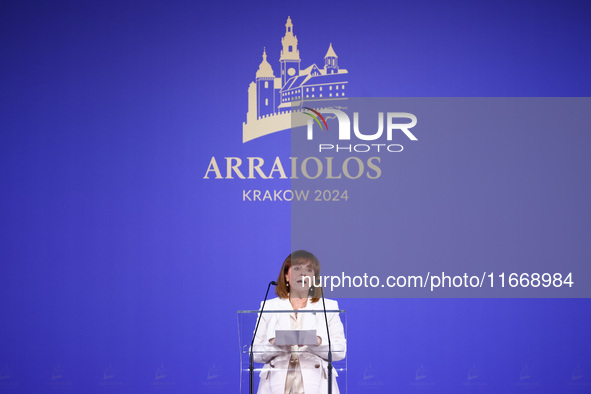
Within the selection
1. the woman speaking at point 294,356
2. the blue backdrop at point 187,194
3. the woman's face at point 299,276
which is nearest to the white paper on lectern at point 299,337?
the woman speaking at point 294,356

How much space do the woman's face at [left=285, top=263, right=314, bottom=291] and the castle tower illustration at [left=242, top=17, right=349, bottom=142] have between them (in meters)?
1.52

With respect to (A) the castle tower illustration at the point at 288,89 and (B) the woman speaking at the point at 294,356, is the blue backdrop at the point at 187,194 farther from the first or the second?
(B) the woman speaking at the point at 294,356

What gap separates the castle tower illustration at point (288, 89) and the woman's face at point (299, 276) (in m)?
1.52

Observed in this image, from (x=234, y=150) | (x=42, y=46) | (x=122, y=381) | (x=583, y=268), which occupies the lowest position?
(x=122, y=381)

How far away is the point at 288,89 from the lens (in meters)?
4.48

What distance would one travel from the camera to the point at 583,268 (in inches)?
172

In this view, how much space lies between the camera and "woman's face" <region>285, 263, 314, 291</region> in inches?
123

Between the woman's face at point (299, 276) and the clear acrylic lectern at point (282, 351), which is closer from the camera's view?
the clear acrylic lectern at point (282, 351)

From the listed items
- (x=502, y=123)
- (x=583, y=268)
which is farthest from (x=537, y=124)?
(x=583, y=268)

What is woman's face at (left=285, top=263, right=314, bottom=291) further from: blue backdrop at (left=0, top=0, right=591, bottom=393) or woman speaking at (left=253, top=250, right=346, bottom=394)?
blue backdrop at (left=0, top=0, right=591, bottom=393)

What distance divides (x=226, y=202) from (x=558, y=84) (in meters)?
2.52

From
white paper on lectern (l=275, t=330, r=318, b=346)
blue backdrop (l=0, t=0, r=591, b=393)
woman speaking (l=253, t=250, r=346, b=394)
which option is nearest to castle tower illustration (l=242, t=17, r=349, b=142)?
blue backdrop (l=0, t=0, r=591, b=393)

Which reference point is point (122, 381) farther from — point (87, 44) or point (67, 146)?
point (87, 44)

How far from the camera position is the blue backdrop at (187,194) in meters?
4.43
